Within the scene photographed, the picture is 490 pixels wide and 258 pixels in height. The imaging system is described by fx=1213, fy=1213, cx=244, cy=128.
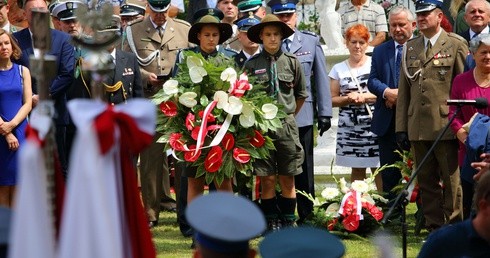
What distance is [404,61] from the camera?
441 inches

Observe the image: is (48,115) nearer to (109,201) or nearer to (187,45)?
(109,201)

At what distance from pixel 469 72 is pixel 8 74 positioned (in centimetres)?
392

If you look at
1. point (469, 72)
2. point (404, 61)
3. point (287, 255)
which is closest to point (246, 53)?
point (404, 61)

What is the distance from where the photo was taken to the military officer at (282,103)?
10.9 meters

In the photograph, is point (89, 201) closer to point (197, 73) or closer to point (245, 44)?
point (197, 73)

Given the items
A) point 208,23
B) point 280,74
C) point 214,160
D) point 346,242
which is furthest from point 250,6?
point 346,242

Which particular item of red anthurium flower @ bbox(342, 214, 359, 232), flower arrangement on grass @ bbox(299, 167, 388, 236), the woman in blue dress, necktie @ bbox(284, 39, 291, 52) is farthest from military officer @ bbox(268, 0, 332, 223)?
the woman in blue dress

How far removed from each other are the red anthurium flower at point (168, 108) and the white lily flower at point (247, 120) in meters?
0.57

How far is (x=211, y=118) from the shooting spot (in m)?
10.3

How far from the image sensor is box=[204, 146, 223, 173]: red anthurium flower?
10.3 m

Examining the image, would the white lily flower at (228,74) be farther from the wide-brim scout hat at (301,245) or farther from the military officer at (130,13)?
the wide-brim scout hat at (301,245)

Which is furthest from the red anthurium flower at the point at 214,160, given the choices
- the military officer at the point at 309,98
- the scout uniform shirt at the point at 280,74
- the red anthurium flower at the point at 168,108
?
the military officer at the point at 309,98

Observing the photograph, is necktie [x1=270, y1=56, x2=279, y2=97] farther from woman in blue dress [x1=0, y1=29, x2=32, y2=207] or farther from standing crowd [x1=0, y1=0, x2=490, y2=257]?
woman in blue dress [x1=0, y1=29, x2=32, y2=207]

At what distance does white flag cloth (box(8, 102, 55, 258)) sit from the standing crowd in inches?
224
